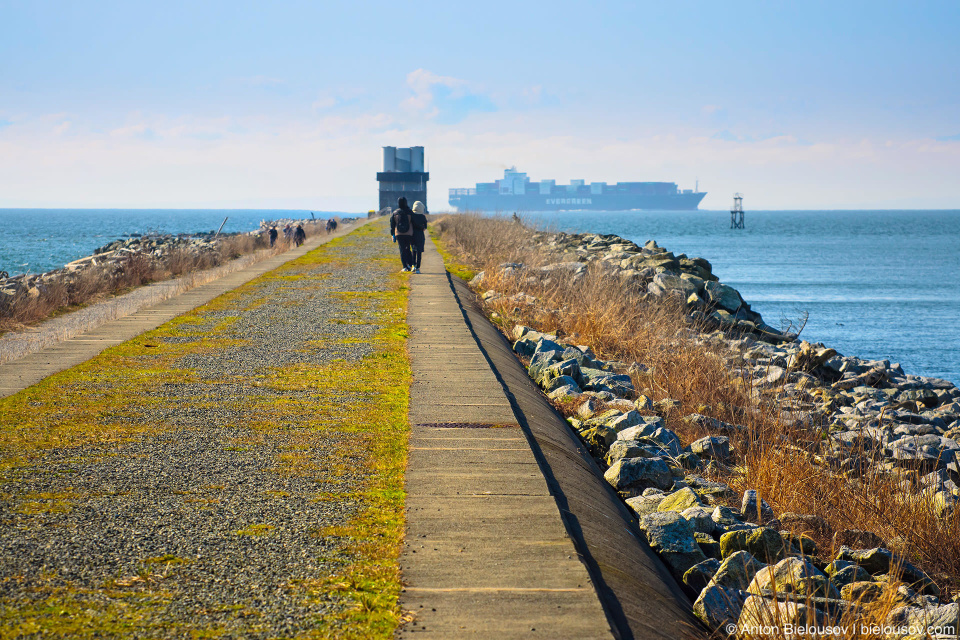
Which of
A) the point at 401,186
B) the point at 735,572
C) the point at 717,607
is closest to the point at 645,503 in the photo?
the point at 735,572

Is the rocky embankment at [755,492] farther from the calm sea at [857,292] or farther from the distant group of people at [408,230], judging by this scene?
the distant group of people at [408,230]

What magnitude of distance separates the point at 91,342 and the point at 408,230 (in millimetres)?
8124

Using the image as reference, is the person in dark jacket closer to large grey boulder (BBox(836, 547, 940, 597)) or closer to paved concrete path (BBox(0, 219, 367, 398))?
paved concrete path (BBox(0, 219, 367, 398))

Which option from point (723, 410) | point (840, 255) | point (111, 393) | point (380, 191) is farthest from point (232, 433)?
point (380, 191)

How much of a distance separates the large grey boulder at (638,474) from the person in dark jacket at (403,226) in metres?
10.5

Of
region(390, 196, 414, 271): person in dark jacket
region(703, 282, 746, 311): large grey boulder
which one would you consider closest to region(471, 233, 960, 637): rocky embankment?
region(390, 196, 414, 271): person in dark jacket

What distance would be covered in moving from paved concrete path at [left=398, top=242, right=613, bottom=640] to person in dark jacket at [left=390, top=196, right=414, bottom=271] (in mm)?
9931

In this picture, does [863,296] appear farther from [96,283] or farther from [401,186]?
[401,186]

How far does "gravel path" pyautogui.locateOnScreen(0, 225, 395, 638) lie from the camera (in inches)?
109

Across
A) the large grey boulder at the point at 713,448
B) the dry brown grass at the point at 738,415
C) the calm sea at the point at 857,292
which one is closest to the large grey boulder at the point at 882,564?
the dry brown grass at the point at 738,415

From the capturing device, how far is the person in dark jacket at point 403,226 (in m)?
15.4

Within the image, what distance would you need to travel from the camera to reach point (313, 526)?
11.3 feet

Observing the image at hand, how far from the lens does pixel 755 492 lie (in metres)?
5.14

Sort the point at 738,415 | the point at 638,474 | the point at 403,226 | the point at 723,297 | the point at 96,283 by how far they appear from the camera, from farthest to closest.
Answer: the point at 723,297, the point at 96,283, the point at 403,226, the point at 738,415, the point at 638,474
